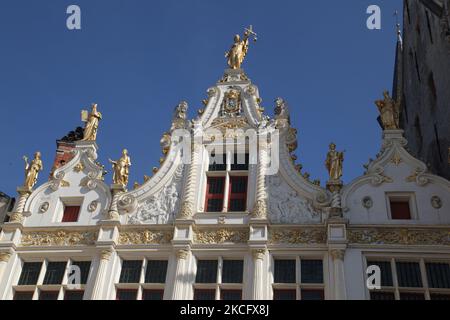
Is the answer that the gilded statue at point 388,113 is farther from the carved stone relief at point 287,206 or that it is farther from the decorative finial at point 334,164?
the carved stone relief at point 287,206

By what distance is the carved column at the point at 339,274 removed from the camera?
1695 centimetres

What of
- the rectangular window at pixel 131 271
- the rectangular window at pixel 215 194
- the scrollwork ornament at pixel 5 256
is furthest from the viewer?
the rectangular window at pixel 215 194

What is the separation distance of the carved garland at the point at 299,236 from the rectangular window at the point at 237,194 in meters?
1.63

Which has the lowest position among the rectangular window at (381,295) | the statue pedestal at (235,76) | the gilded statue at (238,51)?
the rectangular window at (381,295)

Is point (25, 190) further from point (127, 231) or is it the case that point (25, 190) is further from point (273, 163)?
point (273, 163)

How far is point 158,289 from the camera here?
18.2 m

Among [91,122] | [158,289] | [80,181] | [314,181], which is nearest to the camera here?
[158,289]

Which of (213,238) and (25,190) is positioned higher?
(25,190)

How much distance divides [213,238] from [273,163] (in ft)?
11.5

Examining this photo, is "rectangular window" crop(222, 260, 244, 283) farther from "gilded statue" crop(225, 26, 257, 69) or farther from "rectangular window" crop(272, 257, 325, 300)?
"gilded statue" crop(225, 26, 257, 69)

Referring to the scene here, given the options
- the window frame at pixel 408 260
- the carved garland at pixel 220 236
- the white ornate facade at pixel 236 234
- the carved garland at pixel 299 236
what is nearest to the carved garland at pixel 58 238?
the white ornate facade at pixel 236 234

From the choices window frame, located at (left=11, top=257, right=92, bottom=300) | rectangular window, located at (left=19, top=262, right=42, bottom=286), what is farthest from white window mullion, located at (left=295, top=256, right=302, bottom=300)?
rectangular window, located at (left=19, top=262, right=42, bottom=286)

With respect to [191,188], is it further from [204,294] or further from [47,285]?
[47,285]
